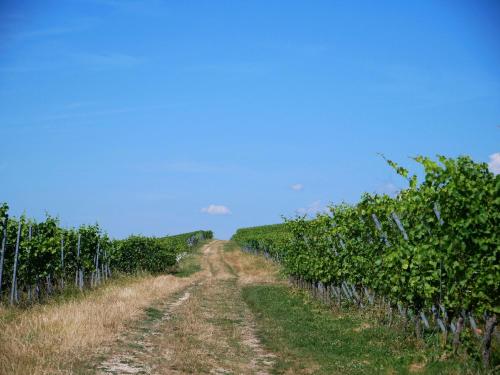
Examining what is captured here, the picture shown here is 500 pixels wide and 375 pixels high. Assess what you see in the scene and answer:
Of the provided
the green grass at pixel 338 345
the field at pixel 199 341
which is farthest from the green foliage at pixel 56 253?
the green grass at pixel 338 345

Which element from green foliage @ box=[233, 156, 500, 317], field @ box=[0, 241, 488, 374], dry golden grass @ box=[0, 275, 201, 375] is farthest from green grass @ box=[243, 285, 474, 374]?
dry golden grass @ box=[0, 275, 201, 375]

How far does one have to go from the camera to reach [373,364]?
32.9 feet

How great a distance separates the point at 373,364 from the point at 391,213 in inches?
163

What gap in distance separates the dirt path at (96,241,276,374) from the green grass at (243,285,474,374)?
53 cm

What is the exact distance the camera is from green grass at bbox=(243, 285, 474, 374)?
9.68 m

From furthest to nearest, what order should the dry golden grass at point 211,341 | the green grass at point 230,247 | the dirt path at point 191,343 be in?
1. the green grass at point 230,247
2. the dry golden grass at point 211,341
3. the dirt path at point 191,343

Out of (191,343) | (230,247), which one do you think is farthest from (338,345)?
(230,247)

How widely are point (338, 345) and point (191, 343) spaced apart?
345 cm

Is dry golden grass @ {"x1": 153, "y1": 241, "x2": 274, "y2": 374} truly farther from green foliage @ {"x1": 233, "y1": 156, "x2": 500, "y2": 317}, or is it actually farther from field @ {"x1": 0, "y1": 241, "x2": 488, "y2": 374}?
green foliage @ {"x1": 233, "y1": 156, "x2": 500, "y2": 317}

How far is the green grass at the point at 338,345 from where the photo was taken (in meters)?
9.68

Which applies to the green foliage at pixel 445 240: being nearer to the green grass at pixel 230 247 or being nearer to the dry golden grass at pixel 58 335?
the dry golden grass at pixel 58 335

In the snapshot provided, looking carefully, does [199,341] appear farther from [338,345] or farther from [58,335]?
[338,345]

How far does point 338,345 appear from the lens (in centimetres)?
1195

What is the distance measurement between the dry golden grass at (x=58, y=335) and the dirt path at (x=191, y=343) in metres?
0.47
